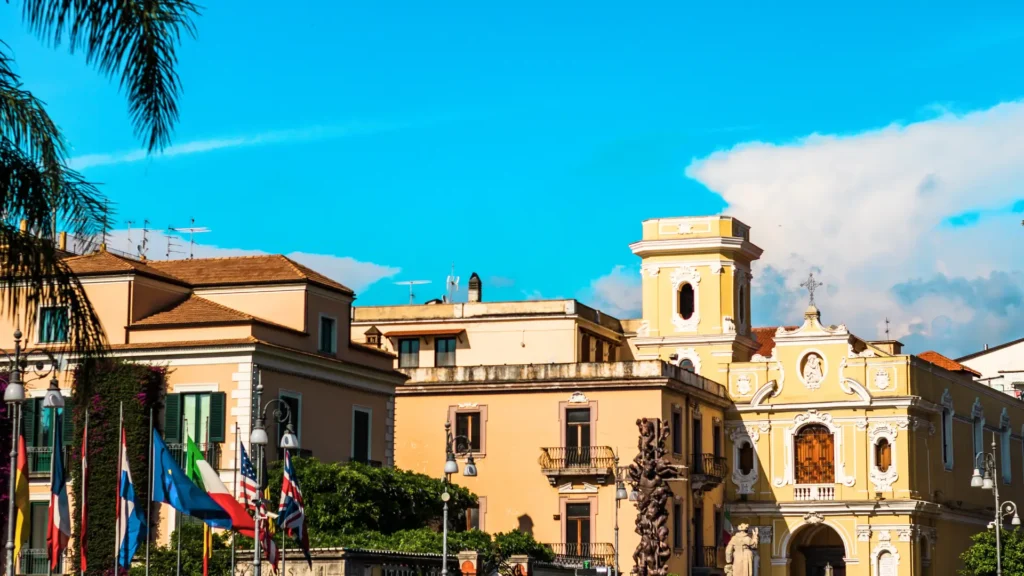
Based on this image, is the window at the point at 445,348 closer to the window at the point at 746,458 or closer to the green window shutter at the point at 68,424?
the window at the point at 746,458

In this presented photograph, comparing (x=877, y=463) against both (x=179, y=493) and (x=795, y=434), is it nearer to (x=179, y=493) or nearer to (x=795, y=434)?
(x=795, y=434)

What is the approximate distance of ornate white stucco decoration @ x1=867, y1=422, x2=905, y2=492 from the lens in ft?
220

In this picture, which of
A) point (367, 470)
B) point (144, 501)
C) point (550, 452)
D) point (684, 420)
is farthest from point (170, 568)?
point (684, 420)

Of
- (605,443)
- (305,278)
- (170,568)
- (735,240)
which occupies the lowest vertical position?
(170,568)

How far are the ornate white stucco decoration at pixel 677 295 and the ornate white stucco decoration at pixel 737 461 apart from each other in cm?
480

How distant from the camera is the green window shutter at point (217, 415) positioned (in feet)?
149

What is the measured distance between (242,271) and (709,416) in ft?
78.6

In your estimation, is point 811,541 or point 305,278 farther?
point 811,541

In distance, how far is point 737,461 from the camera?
229 feet

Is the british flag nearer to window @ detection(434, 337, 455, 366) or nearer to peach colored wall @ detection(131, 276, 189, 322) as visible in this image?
peach colored wall @ detection(131, 276, 189, 322)

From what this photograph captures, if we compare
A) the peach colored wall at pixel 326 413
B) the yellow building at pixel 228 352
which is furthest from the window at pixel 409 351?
the peach colored wall at pixel 326 413

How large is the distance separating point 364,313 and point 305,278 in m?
25.0

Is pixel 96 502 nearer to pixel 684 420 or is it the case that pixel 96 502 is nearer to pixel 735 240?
pixel 684 420

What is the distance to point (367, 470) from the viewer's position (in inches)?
1887
